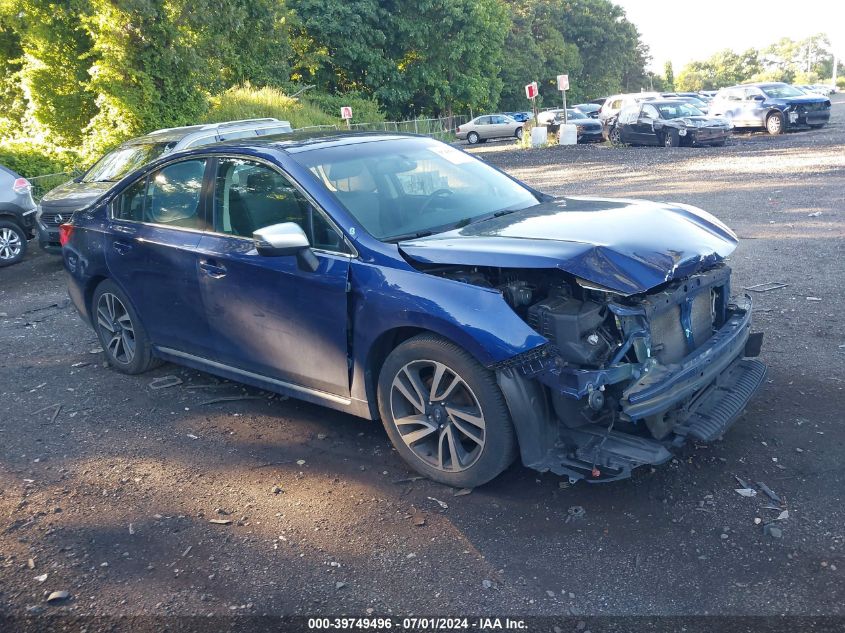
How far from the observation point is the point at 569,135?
29391 mm

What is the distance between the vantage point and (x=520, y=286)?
387cm

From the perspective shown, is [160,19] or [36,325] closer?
[36,325]

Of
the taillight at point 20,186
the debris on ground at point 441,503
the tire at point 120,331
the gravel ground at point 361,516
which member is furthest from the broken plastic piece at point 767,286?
the taillight at point 20,186

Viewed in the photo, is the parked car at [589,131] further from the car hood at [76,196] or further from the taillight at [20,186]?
the car hood at [76,196]

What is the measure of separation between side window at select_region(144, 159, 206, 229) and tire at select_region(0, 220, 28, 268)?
8.03 m

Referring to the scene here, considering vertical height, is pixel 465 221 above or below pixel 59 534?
above

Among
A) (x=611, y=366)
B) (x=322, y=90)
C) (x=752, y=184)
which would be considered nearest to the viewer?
(x=611, y=366)

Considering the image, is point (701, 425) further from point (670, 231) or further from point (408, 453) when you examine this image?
point (408, 453)

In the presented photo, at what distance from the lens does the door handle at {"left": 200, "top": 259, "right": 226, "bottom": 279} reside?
481 cm

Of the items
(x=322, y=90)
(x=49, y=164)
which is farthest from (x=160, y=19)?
(x=322, y=90)

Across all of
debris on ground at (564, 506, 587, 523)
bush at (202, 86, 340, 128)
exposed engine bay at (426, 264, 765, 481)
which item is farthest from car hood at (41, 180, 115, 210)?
bush at (202, 86, 340, 128)

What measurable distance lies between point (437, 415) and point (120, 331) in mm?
3217

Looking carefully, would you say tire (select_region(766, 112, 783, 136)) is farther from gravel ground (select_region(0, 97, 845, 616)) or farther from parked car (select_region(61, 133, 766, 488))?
parked car (select_region(61, 133, 766, 488))

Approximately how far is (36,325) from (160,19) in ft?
46.8
